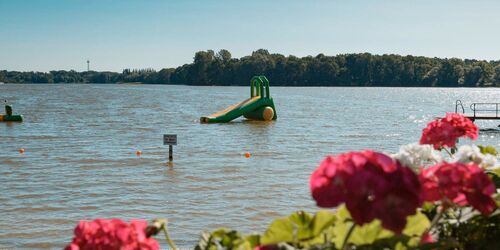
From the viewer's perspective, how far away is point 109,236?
2.00 metres

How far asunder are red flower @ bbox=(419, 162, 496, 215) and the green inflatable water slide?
101 ft

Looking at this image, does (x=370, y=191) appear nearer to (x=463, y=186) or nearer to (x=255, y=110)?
(x=463, y=186)

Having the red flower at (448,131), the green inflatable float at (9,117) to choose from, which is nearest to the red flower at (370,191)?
the red flower at (448,131)

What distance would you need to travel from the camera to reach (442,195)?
6.38 feet

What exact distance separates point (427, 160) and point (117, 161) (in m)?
16.1

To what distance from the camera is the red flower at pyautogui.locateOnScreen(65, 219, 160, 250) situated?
1997mm

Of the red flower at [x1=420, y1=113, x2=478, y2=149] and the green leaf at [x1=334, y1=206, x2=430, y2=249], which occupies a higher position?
the red flower at [x1=420, y1=113, x2=478, y2=149]

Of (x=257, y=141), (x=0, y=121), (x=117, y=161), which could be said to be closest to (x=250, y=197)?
(x=117, y=161)

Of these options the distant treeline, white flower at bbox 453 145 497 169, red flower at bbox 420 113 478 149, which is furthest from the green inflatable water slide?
the distant treeline

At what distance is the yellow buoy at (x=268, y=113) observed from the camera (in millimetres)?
34000

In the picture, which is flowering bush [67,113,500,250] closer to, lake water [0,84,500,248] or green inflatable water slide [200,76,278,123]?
lake water [0,84,500,248]

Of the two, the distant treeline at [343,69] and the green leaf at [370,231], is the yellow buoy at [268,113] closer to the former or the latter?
the green leaf at [370,231]

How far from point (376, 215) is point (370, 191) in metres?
0.07

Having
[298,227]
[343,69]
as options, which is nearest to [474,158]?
[298,227]
